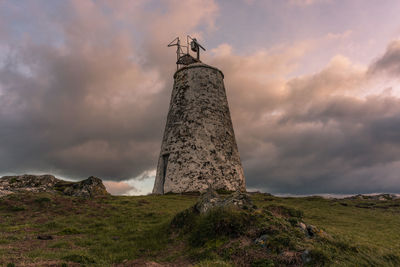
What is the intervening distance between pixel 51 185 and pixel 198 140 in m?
16.3

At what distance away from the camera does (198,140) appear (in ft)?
105

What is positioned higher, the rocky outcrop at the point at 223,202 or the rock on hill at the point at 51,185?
the rock on hill at the point at 51,185

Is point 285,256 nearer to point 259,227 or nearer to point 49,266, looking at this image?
point 259,227

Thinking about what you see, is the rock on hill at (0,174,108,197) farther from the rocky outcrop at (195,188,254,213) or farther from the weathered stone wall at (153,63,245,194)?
the rocky outcrop at (195,188,254,213)

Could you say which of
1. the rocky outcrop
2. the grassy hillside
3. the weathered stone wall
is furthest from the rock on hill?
the rocky outcrop

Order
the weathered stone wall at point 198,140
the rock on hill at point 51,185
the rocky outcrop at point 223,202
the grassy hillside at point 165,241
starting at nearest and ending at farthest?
the grassy hillside at point 165,241 → the rocky outcrop at point 223,202 → the rock on hill at point 51,185 → the weathered stone wall at point 198,140

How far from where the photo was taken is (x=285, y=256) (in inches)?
319

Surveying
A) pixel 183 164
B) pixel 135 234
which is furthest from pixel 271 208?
pixel 183 164

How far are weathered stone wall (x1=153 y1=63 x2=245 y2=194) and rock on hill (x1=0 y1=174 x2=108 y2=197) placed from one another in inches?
333

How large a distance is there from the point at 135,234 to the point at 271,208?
6780mm

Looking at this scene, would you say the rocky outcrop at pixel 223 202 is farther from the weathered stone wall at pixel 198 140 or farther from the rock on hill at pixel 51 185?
the weathered stone wall at pixel 198 140

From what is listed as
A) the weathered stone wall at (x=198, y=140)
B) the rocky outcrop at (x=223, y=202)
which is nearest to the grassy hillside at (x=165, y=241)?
the rocky outcrop at (x=223, y=202)

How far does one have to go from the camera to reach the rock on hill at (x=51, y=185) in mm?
24269

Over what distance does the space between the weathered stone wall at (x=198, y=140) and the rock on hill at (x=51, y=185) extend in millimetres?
8458
